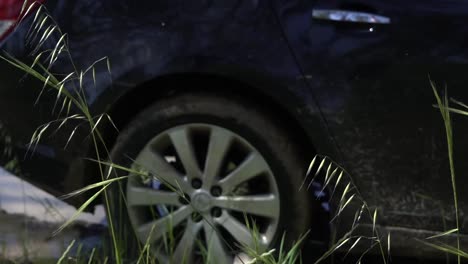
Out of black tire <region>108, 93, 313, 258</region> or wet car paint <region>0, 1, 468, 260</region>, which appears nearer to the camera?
wet car paint <region>0, 1, 468, 260</region>

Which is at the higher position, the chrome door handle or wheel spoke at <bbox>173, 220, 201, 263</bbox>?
the chrome door handle

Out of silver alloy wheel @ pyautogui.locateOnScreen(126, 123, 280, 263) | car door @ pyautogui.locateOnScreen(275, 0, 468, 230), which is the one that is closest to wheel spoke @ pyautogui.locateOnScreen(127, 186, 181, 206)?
silver alloy wheel @ pyautogui.locateOnScreen(126, 123, 280, 263)

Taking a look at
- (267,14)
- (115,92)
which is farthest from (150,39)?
(267,14)

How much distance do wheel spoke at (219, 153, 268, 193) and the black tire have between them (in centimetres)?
3

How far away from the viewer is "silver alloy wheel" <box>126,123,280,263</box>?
282 centimetres

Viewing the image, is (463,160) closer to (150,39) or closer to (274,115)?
(274,115)

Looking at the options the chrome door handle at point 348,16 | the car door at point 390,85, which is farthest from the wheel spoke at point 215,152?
the chrome door handle at point 348,16

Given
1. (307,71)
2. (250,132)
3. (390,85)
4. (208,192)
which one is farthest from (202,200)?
(390,85)

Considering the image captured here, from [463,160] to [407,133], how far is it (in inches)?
8.2

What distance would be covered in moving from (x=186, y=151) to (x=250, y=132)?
9.6 inches

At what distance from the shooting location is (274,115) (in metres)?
2.84

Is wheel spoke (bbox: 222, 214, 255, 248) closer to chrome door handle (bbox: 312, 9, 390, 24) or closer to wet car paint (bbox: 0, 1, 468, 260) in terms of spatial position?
wet car paint (bbox: 0, 1, 468, 260)

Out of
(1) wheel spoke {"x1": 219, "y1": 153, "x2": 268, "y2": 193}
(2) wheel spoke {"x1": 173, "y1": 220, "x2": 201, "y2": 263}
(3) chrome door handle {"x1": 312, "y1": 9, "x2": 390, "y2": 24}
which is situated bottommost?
(2) wheel spoke {"x1": 173, "y1": 220, "x2": 201, "y2": 263}

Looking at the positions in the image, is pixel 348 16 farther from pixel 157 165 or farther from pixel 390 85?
pixel 157 165
